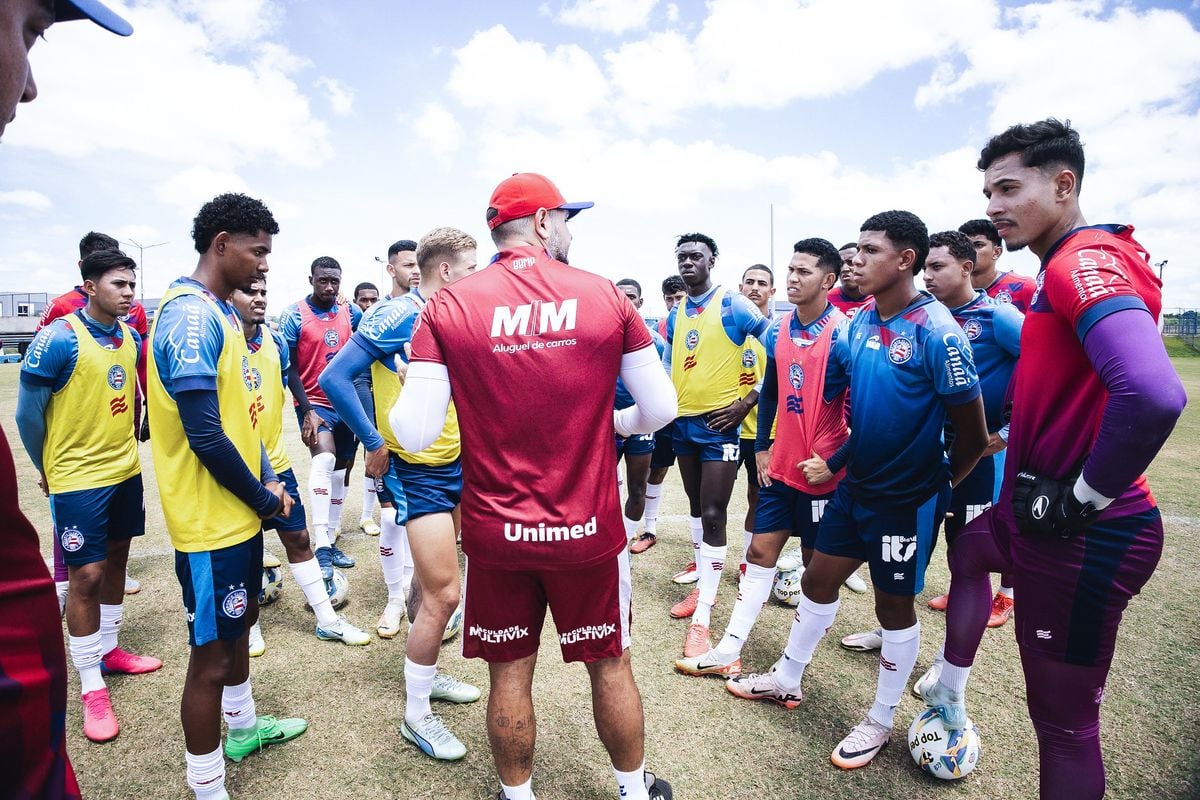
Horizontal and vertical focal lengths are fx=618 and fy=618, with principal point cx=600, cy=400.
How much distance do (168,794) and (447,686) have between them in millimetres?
1394

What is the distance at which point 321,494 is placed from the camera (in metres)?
5.84

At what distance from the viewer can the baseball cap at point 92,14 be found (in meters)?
1.18

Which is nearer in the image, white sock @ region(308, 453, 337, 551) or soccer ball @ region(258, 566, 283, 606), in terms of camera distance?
soccer ball @ region(258, 566, 283, 606)

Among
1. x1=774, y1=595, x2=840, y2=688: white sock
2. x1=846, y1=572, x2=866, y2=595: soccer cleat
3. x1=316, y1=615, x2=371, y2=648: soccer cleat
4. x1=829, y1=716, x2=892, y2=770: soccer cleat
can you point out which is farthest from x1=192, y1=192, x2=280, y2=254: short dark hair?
x1=846, y1=572, x2=866, y2=595: soccer cleat

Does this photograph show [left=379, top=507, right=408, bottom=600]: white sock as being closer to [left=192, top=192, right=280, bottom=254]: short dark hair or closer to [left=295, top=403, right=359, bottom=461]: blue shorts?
[left=295, top=403, right=359, bottom=461]: blue shorts

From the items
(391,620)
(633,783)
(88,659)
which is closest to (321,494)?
(391,620)

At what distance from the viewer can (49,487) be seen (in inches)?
150

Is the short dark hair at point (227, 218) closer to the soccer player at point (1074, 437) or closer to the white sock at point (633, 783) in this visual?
the white sock at point (633, 783)

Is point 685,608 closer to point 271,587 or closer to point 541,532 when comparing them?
point 541,532

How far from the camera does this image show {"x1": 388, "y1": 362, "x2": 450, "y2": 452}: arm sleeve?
2.30m

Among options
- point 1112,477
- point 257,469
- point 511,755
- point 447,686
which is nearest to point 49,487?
point 257,469

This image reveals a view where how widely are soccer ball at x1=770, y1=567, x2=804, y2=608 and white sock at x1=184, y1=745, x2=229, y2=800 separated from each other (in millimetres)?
3874

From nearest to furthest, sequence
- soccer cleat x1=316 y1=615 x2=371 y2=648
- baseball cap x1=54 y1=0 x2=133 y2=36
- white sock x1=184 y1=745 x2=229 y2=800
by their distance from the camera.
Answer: baseball cap x1=54 y1=0 x2=133 y2=36
white sock x1=184 y1=745 x2=229 y2=800
soccer cleat x1=316 y1=615 x2=371 y2=648

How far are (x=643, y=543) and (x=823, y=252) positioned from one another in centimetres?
343
